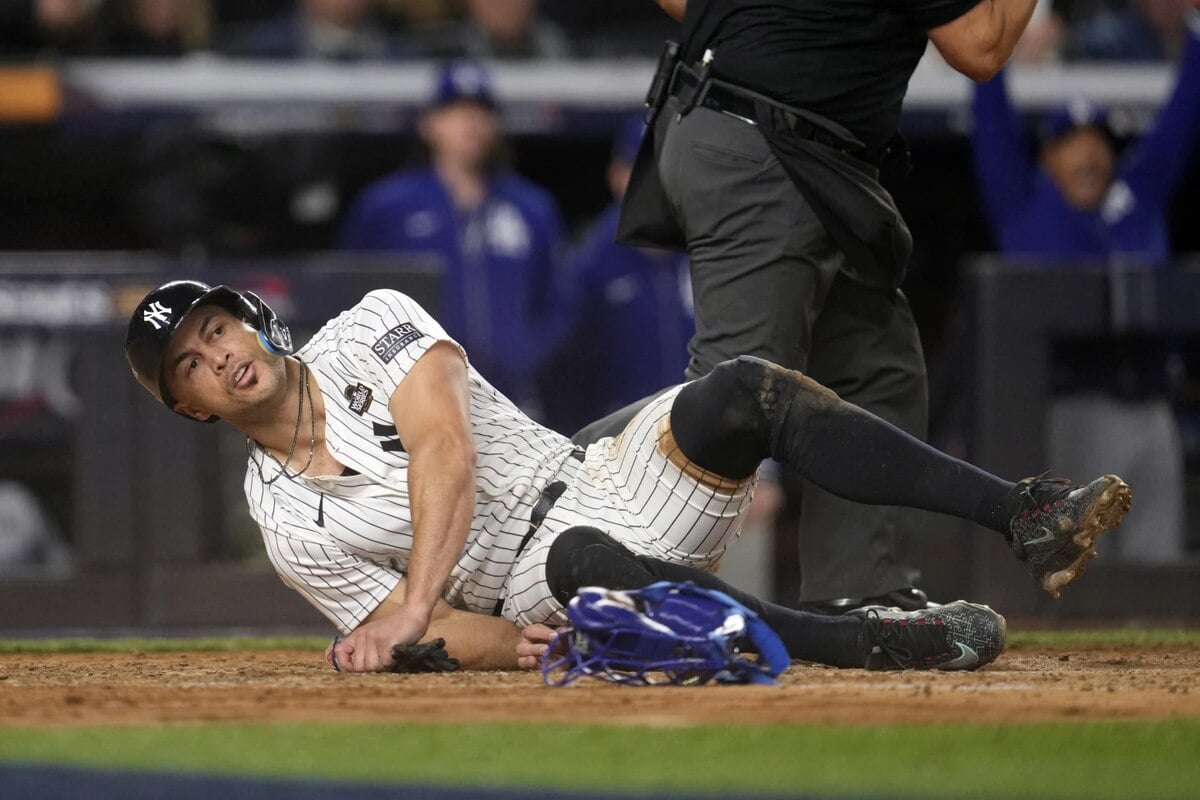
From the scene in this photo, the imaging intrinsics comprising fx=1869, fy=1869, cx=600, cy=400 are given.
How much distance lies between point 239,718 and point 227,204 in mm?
4275

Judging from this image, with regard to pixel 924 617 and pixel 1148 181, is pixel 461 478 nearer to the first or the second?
pixel 924 617

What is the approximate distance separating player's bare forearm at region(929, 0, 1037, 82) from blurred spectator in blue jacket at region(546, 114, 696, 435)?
11.0 ft

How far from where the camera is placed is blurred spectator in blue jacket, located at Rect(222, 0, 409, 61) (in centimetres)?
706

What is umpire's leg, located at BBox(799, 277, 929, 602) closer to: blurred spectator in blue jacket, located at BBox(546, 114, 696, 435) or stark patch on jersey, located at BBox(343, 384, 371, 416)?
stark patch on jersey, located at BBox(343, 384, 371, 416)

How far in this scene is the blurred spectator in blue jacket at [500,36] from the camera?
283 inches

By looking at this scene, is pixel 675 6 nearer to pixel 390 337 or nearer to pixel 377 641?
pixel 390 337

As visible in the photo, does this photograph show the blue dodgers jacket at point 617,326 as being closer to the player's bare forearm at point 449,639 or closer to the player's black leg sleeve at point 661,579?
the player's bare forearm at point 449,639

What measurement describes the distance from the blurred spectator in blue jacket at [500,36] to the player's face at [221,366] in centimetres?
378

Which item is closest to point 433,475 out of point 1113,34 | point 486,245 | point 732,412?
point 732,412

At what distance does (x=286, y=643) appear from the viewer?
5023mm

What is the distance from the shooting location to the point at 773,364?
3412 mm

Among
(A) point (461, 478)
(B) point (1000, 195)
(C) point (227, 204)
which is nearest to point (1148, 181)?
(B) point (1000, 195)

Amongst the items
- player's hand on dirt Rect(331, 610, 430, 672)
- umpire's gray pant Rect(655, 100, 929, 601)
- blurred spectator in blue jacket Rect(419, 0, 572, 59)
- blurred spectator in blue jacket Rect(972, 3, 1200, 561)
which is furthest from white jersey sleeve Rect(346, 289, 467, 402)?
blurred spectator in blue jacket Rect(419, 0, 572, 59)

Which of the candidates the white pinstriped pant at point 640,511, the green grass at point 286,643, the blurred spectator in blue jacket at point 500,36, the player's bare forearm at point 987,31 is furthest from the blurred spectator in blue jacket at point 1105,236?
the white pinstriped pant at point 640,511
